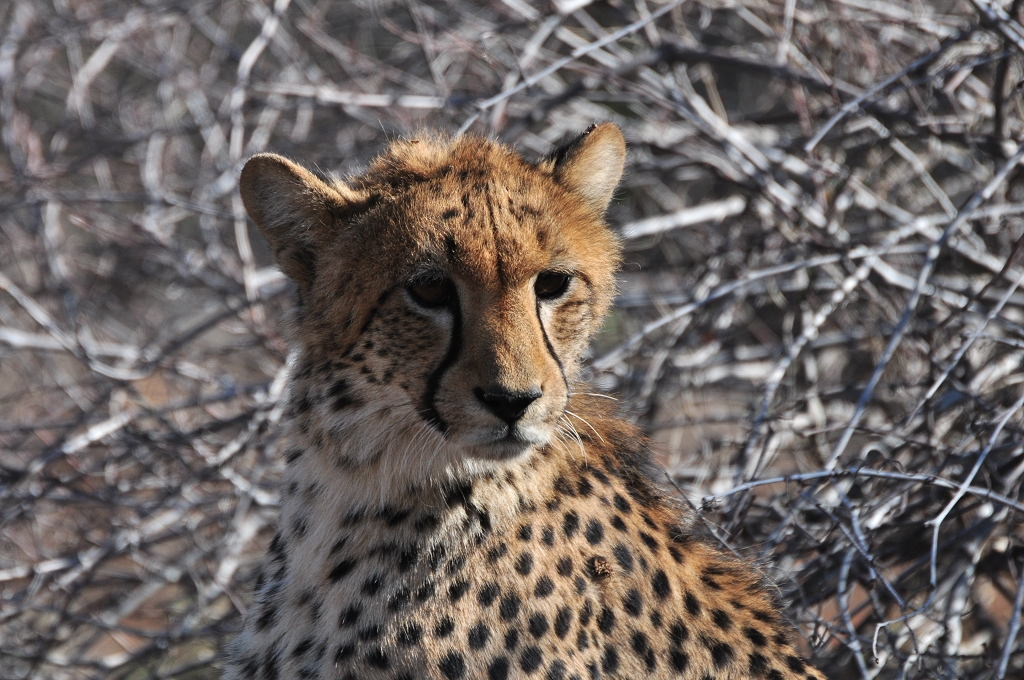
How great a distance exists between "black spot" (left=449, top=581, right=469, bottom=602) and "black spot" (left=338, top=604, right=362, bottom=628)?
0.79ft

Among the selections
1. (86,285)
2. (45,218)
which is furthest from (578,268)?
(86,285)

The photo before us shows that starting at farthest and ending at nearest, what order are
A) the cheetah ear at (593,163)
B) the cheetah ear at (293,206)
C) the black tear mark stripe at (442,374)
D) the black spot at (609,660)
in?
the cheetah ear at (593,163)
the cheetah ear at (293,206)
the black spot at (609,660)
the black tear mark stripe at (442,374)

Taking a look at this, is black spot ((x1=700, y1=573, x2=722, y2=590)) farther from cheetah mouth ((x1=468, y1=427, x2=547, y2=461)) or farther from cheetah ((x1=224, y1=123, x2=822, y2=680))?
cheetah mouth ((x1=468, y1=427, x2=547, y2=461))

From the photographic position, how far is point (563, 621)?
8.18ft

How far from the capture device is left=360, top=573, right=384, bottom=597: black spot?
2537 mm

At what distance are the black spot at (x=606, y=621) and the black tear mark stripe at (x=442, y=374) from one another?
2.06ft

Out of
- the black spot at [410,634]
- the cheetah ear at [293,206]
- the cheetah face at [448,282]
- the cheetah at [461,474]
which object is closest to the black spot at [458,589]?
the cheetah at [461,474]

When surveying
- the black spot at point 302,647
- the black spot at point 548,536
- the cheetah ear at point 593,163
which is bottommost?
the black spot at point 302,647

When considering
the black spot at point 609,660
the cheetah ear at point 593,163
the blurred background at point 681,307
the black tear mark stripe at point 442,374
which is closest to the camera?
the black tear mark stripe at point 442,374

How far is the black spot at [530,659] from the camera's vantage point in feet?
7.98

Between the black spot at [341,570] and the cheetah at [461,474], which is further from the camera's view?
the black spot at [341,570]

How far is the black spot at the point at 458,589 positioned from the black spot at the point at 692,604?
573 millimetres

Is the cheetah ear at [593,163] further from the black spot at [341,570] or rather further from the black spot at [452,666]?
the black spot at [452,666]

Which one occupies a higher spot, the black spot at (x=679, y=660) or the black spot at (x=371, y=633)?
the black spot at (x=679, y=660)
